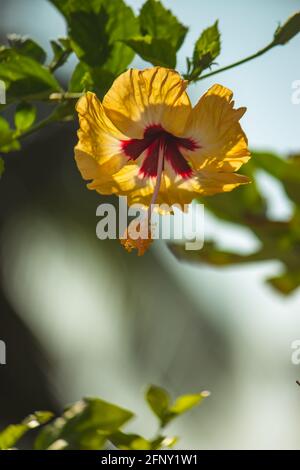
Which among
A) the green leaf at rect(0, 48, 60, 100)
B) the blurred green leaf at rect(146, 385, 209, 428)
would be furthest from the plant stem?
the blurred green leaf at rect(146, 385, 209, 428)

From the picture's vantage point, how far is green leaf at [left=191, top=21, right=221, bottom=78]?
30.7 inches

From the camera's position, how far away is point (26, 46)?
0.88 metres

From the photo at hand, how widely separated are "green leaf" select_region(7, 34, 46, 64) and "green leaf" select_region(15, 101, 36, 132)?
5cm

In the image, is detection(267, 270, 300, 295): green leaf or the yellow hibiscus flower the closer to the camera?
the yellow hibiscus flower

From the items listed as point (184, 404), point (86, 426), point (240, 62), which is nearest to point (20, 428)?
point (86, 426)

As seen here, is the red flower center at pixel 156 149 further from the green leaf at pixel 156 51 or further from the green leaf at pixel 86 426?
the green leaf at pixel 86 426

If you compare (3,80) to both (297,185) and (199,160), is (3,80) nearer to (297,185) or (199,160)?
(199,160)

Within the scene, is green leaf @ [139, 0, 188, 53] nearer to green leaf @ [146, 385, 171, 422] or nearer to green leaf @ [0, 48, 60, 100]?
green leaf @ [0, 48, 60, 100]

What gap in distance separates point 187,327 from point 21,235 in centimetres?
134

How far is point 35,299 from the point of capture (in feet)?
15.0

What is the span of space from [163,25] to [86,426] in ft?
1.31

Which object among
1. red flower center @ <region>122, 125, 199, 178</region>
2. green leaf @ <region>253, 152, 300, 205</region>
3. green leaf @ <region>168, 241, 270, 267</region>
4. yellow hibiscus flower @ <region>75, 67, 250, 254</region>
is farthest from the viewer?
green leaf @ <region>168, 241, 270, 267</region>

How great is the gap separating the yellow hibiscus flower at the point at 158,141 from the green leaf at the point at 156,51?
40 millimetres
